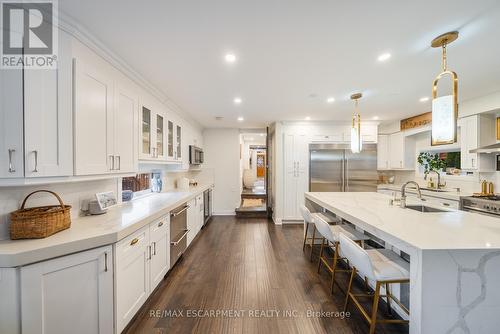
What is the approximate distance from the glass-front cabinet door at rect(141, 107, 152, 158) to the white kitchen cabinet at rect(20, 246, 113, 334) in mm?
1394

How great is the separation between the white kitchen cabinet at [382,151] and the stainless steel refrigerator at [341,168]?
0.46 metres

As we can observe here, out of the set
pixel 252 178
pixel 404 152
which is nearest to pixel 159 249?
pixel 404 152

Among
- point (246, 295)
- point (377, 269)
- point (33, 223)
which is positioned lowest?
point (246, 295)

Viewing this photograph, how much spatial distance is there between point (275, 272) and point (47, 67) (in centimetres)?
291

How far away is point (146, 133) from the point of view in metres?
2.59

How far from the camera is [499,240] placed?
4.08ft

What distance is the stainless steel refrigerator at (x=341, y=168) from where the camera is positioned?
461cm

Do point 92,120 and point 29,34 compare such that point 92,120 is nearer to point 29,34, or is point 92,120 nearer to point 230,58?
point 29,34

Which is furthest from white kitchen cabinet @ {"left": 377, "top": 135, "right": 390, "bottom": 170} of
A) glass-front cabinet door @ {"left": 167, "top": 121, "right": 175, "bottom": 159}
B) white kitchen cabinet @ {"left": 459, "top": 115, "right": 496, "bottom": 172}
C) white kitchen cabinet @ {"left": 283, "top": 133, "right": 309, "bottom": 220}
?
glass-front cabinet door @ {"left": 167, "top": 121, "right": 175, "bottom": 159}

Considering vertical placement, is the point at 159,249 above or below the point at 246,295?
above

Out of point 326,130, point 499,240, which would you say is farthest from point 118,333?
point 326,130

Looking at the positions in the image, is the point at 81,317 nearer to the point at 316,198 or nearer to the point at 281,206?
the point at 316,198

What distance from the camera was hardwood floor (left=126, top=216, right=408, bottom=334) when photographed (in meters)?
1.68

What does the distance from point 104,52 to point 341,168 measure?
→ 15.1ft
